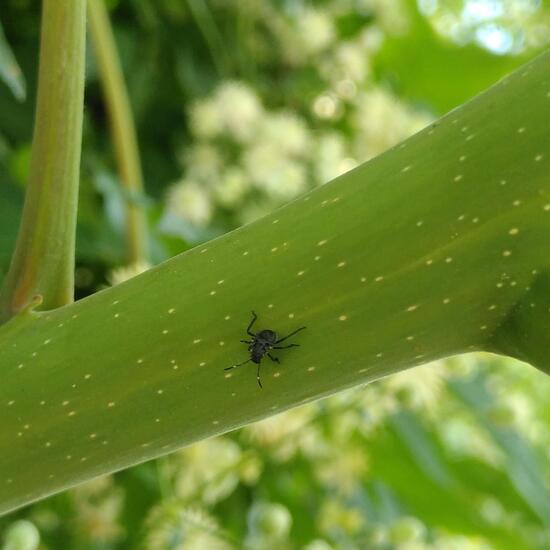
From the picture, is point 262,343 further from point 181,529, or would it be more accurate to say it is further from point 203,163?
point 203,163

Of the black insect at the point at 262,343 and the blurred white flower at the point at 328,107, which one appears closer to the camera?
the black insect at the point at 262,343

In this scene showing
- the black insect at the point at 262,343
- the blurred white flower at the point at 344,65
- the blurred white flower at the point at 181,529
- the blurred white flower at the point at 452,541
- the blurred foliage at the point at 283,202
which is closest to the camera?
the black insect at the point at 262,343

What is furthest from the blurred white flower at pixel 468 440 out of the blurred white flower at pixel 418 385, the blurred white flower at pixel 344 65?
the blurred white flower at pixel 344 65

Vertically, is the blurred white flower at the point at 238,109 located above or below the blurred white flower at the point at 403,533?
above

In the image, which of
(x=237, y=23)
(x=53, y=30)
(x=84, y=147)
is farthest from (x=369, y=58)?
(x=53, y=30)

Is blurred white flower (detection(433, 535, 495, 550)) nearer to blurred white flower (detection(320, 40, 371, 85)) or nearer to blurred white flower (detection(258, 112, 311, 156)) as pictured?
blurred white flower (detection(258, 112, 311, 156))

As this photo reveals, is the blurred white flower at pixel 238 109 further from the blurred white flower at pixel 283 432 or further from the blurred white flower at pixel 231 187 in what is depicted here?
the blurred white flower at pixel 283 432

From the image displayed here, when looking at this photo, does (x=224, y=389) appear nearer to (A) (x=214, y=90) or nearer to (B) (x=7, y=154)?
(B) (x=7, y=154)
